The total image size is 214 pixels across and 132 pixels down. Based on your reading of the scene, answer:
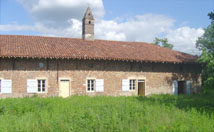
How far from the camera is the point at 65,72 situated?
53.4 feet

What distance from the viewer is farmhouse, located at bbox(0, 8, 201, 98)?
49.9 feet

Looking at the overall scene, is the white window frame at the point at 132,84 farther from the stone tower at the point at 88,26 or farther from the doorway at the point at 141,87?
the stone tower at the point at 88,26

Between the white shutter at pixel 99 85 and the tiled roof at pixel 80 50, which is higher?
the tiled roof at pixel 80 50

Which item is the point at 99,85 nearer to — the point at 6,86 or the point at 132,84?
the point at 132,84

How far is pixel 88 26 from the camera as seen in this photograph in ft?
69.9

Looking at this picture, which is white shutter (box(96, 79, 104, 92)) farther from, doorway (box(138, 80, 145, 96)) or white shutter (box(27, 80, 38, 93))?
white shutter (box(27, 80, 38, 93))

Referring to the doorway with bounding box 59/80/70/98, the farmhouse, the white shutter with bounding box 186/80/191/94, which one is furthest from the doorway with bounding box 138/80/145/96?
the doorway with bounding box 59/80/70/98

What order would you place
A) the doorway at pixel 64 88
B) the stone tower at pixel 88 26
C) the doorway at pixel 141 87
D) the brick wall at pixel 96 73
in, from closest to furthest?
the brick wall at pixel 96 73 → the doorway at pixel 64 88 → the doorway at pixel 141 87 → the stone tower at pixel 88 26

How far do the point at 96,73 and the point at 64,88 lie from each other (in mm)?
2994

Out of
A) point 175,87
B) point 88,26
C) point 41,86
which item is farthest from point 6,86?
point 175,87

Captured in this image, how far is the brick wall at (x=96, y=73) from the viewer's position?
15.2m

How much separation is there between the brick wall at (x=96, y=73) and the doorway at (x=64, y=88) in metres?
0.28

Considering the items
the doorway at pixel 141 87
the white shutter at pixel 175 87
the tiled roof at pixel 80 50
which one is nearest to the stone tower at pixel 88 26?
the tiled roof at pixel 80 50

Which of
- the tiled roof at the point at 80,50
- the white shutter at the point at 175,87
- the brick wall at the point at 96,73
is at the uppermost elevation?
the tiled roof at the point at 80,50
